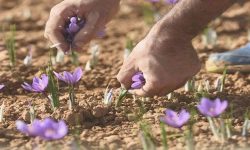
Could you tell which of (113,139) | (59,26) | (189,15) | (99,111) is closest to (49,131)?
(113,139)

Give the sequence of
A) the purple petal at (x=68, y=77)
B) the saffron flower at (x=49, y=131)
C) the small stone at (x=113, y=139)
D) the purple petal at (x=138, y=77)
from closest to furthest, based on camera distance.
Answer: the saffron flower at (x=49, y=131) → the small stone at (x=113, y=139) → the purple petal at (x=138, y=77) → the purple petal at (x=68, y=77)

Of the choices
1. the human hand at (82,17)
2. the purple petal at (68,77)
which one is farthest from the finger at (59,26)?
the purple petal at (68,77)

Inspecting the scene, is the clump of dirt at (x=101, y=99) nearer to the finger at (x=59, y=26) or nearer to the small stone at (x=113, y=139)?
the small stone at (x=113, y=139)

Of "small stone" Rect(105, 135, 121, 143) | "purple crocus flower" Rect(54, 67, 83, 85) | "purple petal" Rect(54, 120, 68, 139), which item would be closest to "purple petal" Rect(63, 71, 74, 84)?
"purple crocus flower" Rect(54, 67, 83, 85)

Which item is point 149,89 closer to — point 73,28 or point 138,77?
point 138,77

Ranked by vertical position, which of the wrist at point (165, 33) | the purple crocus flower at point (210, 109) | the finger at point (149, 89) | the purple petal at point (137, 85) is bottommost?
the purple crocus flower at point (210, 109)

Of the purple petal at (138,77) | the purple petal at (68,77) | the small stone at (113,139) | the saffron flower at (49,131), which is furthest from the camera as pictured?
the purple petal at (68,77)

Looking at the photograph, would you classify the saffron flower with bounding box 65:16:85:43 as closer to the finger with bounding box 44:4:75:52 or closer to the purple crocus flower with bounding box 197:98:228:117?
the finger with bounding box 44:4:75:52
